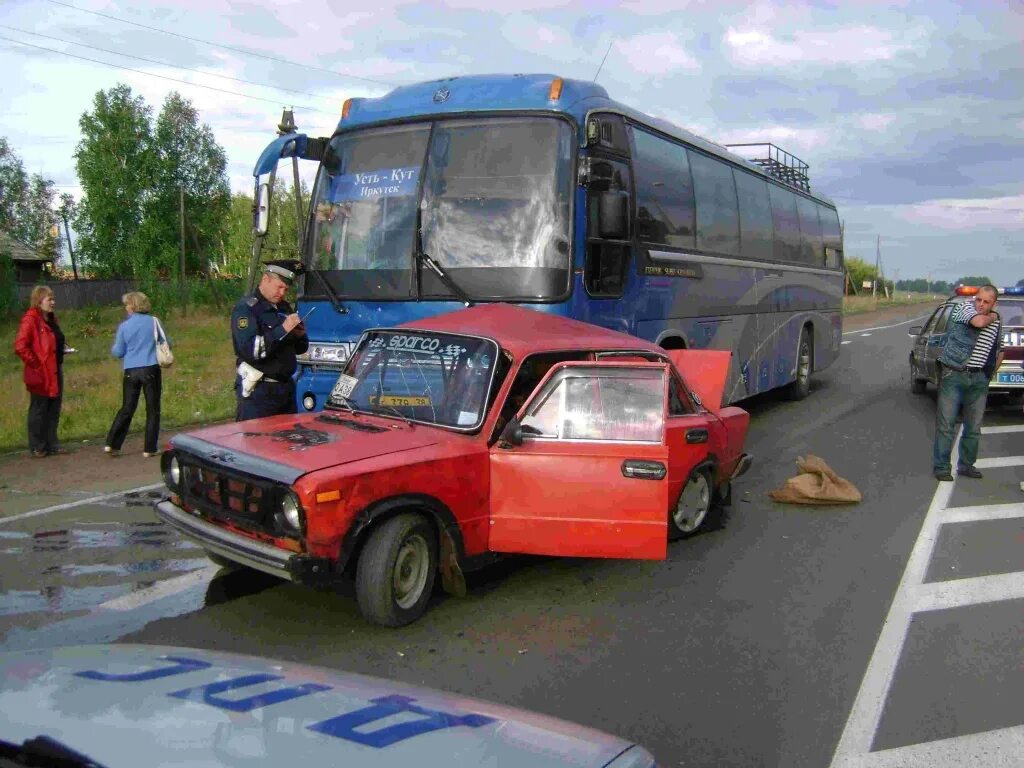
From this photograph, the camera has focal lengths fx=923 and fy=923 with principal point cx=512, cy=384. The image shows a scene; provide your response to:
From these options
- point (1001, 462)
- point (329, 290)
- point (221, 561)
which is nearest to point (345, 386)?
point (221, 561)

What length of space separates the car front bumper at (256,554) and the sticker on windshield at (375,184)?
368cm

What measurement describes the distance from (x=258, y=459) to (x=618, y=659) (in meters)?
2.14

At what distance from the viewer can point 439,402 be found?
5.73 metres

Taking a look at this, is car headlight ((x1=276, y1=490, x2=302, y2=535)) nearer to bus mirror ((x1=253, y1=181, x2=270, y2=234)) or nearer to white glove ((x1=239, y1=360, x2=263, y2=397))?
white glove ((x1=239, y1=360, x2=263, y2=397))

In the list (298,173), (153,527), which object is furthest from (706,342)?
(153,527)

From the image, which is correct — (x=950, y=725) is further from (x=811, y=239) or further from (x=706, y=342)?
(x=811, y=239)

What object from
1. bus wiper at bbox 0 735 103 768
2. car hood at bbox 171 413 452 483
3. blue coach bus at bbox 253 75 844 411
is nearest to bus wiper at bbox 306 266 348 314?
blue coach bus at bbox 253 75 844 411

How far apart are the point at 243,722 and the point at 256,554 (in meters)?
2.93

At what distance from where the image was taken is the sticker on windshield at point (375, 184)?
25.9 ft

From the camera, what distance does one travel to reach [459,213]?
25.1 feet

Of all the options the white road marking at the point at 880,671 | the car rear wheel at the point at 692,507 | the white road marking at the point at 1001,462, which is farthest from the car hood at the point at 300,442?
the white road marking at the point at 1001,462

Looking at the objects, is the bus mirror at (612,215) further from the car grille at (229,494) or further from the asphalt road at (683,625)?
the car grille at (229,494)

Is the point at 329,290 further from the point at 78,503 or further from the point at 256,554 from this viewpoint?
the point at 256,554

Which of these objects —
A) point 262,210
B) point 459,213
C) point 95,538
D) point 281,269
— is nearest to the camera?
point 95,538
